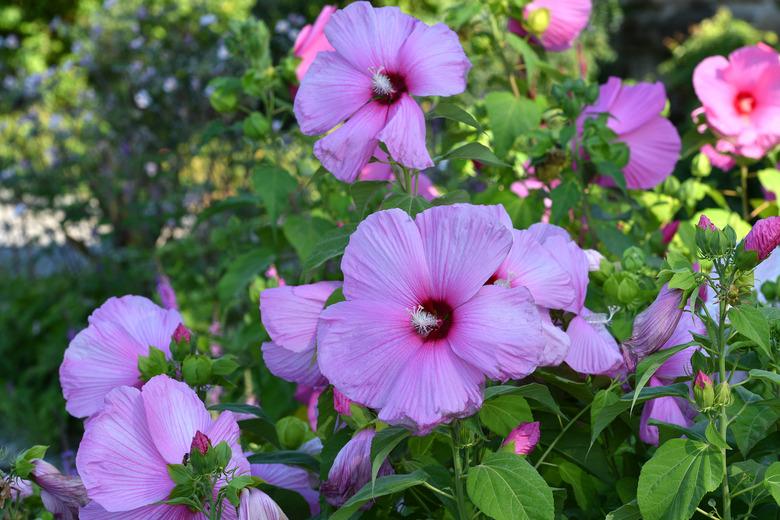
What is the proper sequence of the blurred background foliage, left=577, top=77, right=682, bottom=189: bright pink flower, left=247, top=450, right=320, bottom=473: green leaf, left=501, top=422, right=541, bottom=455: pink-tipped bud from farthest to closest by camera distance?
the blurred background foliage, left=577, top=77, right=682, bottom=189: bright pink flower, left=247, top=450, right=320, bottom=473: green leaf, left=501, top=422, right=541, bottom=455: pink-tipped bud

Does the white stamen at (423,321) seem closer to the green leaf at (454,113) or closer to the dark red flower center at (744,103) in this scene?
the green leaf at (454,113)

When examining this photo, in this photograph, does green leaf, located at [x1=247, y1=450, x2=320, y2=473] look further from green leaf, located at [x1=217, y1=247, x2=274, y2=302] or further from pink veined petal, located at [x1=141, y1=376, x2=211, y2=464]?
green leaf, located at [x1=217, y1=247, x2=274, y2=302]

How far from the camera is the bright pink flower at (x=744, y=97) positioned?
160 centimetres

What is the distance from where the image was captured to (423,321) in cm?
83

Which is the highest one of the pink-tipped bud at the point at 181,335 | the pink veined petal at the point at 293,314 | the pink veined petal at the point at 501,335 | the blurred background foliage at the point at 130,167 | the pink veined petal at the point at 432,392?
the pink veined petal at the point at 501,335

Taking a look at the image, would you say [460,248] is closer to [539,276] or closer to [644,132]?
[539,276]

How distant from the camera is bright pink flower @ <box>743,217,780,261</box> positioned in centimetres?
79

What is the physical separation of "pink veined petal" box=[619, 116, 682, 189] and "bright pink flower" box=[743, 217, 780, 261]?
68 cm

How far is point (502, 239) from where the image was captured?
81 centimetres

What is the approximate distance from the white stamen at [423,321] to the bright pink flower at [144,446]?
195 mm

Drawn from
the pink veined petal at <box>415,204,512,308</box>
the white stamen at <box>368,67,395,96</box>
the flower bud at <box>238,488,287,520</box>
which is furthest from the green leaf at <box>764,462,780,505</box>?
the white stamen at <box>368,67,395,96</box>

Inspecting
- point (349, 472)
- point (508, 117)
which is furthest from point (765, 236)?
point (508, 117)

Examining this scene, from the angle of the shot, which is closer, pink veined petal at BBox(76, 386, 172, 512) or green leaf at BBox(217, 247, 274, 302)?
pink veined petal at BBox(76, 386, 172, 512)

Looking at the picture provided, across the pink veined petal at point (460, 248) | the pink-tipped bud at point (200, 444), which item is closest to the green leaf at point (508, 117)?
the pink veined petal at point (460, 248)
